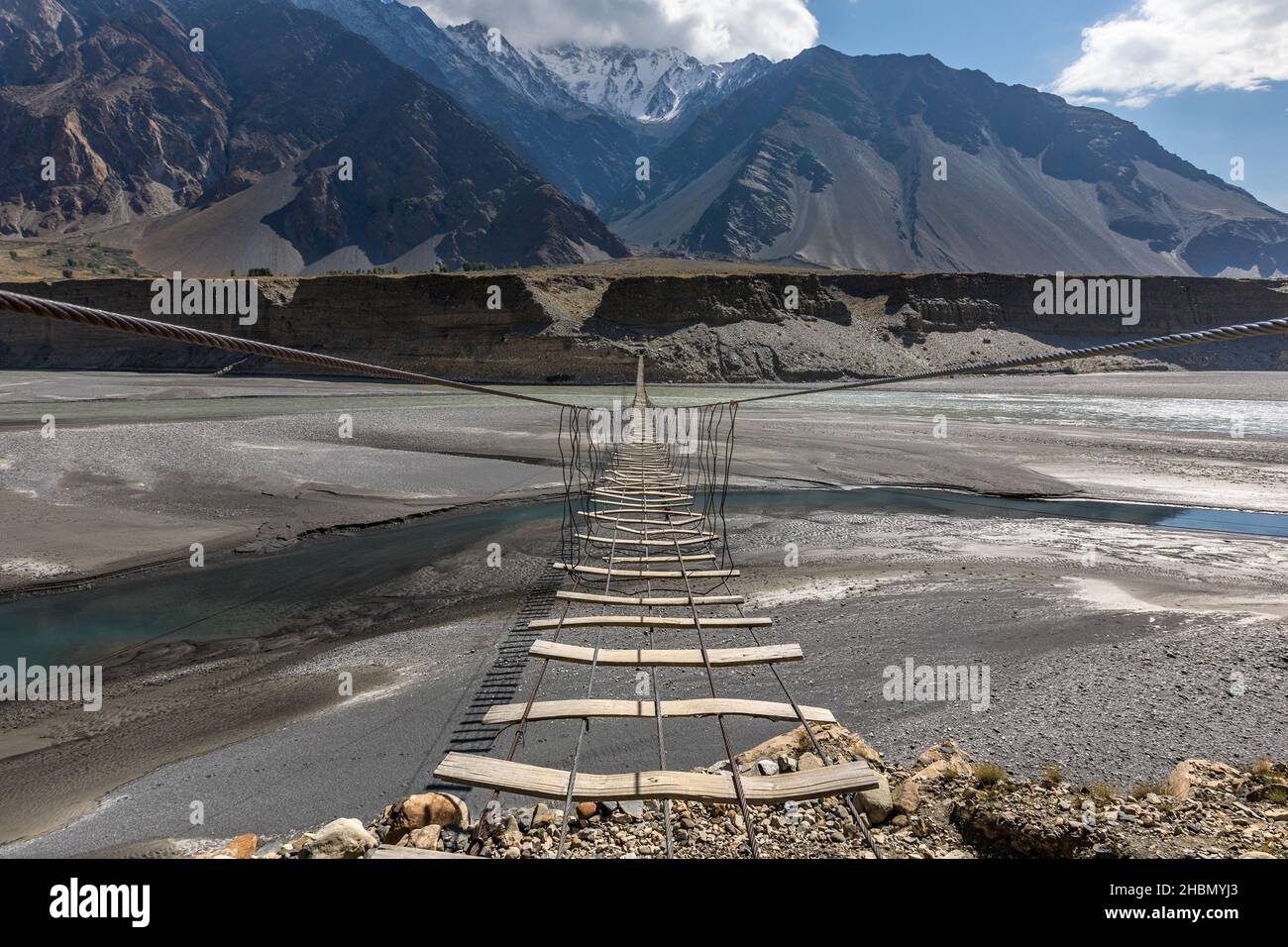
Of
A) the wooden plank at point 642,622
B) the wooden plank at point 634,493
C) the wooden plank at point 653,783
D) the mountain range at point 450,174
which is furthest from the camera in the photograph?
the mountain range at point 450,174

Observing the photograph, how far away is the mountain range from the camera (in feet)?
367

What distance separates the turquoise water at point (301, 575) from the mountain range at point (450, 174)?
106 meters

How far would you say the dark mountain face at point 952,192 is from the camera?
126 meters

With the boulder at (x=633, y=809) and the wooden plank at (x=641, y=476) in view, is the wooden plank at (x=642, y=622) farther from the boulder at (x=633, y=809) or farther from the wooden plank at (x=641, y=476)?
the wooden plank at (x=641, y=476)

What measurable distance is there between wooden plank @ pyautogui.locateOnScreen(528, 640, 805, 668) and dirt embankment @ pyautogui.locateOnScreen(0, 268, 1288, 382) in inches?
1385

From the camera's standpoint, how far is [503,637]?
20.4 feet

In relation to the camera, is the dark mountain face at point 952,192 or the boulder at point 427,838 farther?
the dark mountain face at point 952,192

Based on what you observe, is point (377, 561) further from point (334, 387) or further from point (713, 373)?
point (713, 373)

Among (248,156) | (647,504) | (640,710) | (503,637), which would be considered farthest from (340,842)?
(248,156)

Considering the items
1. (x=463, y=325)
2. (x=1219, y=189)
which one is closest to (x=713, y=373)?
(x=463, y=325)

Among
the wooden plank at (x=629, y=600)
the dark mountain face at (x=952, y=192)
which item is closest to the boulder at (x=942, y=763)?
the wooden plank at (x=629, y=600)

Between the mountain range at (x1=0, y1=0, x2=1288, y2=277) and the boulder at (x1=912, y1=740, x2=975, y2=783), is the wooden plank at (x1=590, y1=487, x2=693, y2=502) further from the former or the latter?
the mountain range at (x1=0, y1=0, x2=1288, y2=277)

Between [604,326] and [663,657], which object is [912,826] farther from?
[604,326]

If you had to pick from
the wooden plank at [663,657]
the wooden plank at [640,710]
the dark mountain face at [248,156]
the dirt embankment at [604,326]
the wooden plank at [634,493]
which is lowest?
the wooden plank at [640,710]
